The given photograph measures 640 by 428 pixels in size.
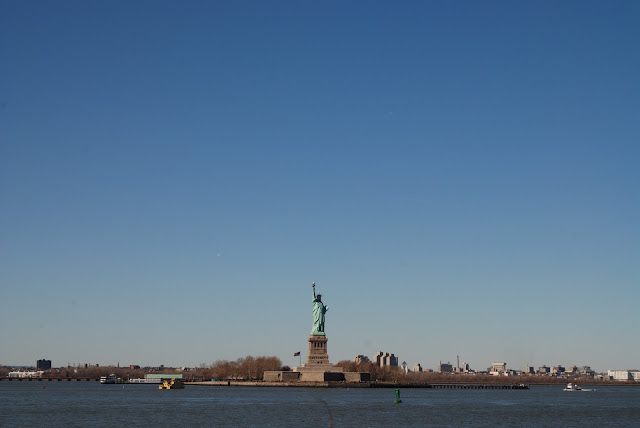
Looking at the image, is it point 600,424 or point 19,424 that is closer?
point 19,424

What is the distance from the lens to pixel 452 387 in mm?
188500

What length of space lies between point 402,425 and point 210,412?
66.4 feet

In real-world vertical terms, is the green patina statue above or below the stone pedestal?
above

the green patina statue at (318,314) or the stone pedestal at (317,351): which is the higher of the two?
the green patina statue at (318,314)

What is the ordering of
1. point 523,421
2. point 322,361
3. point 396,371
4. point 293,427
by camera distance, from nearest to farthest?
point 293,427, point 523,421, point 322,361, point 396,371

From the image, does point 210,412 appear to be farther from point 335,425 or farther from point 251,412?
point 335,425

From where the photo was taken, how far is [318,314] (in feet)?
427

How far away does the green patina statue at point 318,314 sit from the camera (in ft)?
423

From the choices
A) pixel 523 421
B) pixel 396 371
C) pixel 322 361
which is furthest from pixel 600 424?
pixel 396 371

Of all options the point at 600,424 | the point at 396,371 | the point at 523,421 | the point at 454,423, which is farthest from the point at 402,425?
the point at 396,371

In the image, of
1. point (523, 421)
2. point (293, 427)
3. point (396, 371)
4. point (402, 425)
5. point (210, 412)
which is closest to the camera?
point (293, 427)

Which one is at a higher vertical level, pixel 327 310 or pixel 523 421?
pixel 327 310

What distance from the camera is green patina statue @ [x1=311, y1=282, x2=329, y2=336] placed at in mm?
129000

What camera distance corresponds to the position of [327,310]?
13112 cm
